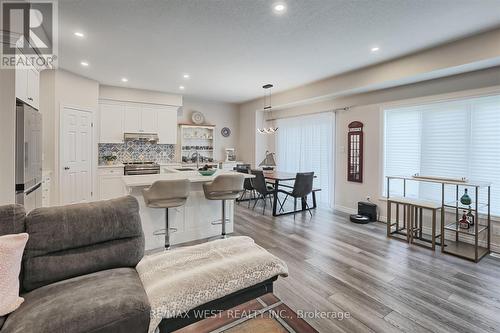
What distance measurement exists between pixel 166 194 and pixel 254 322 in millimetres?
2042

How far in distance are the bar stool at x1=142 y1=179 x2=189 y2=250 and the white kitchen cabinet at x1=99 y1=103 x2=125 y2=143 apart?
361 cm

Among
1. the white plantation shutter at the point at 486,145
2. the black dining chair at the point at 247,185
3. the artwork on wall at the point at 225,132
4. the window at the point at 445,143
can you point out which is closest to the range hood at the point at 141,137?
the artwork on wall at the point at 225,132

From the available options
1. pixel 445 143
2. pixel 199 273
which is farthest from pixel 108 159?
pixel 445 143

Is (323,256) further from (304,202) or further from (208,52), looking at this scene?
(208,52)

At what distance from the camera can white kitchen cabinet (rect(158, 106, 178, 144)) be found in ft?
21.5

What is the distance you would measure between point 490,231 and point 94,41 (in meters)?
6.10

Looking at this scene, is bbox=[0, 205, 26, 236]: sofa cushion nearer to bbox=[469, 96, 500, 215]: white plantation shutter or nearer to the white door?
the white door

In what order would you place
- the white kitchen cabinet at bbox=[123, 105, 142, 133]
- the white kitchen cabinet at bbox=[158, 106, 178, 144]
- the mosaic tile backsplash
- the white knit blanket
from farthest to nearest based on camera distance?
the white kitchen cabinet at bbox=[158, 106, 178, 144]
the mosaic tile backsplash
the white kitchen cabinet at bbox=[123, 105, 142, 133]
the white knit blanket

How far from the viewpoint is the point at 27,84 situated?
9.31ft

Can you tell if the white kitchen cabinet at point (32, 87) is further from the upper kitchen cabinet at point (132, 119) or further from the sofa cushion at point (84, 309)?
the upper kitchen cabinet at point (132, 119)

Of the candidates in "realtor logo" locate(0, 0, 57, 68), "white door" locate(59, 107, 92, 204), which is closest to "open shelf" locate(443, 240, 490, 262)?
"realtor logo" locate(0, 0, 57, 68)

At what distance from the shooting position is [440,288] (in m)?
2.49

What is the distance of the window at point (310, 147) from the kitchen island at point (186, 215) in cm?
283

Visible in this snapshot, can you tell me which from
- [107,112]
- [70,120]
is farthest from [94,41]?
[107,112]
